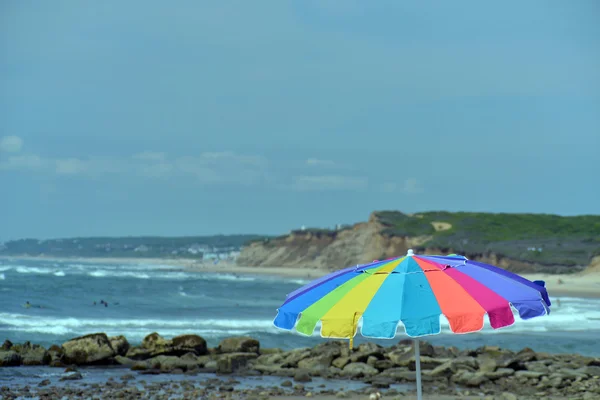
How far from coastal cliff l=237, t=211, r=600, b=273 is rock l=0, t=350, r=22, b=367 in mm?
52634

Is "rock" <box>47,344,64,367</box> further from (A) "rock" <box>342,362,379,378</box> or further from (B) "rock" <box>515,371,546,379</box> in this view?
(B) "rock" <box>515,371,546,379</box>

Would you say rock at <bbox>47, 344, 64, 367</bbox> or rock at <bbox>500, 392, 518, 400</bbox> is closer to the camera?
rock at <bbox>500, 392, 518, 400</bbox>

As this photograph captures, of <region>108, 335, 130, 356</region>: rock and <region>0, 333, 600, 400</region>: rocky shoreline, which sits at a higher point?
<region>108, 335, 130, 356</region>: rock

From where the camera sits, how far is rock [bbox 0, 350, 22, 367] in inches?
727

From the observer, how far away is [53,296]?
4581 centimetres

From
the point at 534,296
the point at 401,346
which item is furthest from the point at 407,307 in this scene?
the point at 401,346

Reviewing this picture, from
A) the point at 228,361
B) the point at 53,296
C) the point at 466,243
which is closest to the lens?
the point at 228,361

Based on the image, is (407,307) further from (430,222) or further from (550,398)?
(430,222)

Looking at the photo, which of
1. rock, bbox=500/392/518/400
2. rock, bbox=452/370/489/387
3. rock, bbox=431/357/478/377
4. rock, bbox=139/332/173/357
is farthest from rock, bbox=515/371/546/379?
rock, bbox=139/332/173/357

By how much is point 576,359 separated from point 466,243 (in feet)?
200

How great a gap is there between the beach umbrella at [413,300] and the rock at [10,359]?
1419cm

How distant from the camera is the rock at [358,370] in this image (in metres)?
17.6

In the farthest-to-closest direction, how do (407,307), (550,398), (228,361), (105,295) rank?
(105,295)
(228,361)
(550,398)
(407,307)

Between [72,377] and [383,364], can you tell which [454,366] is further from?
[72,377]
